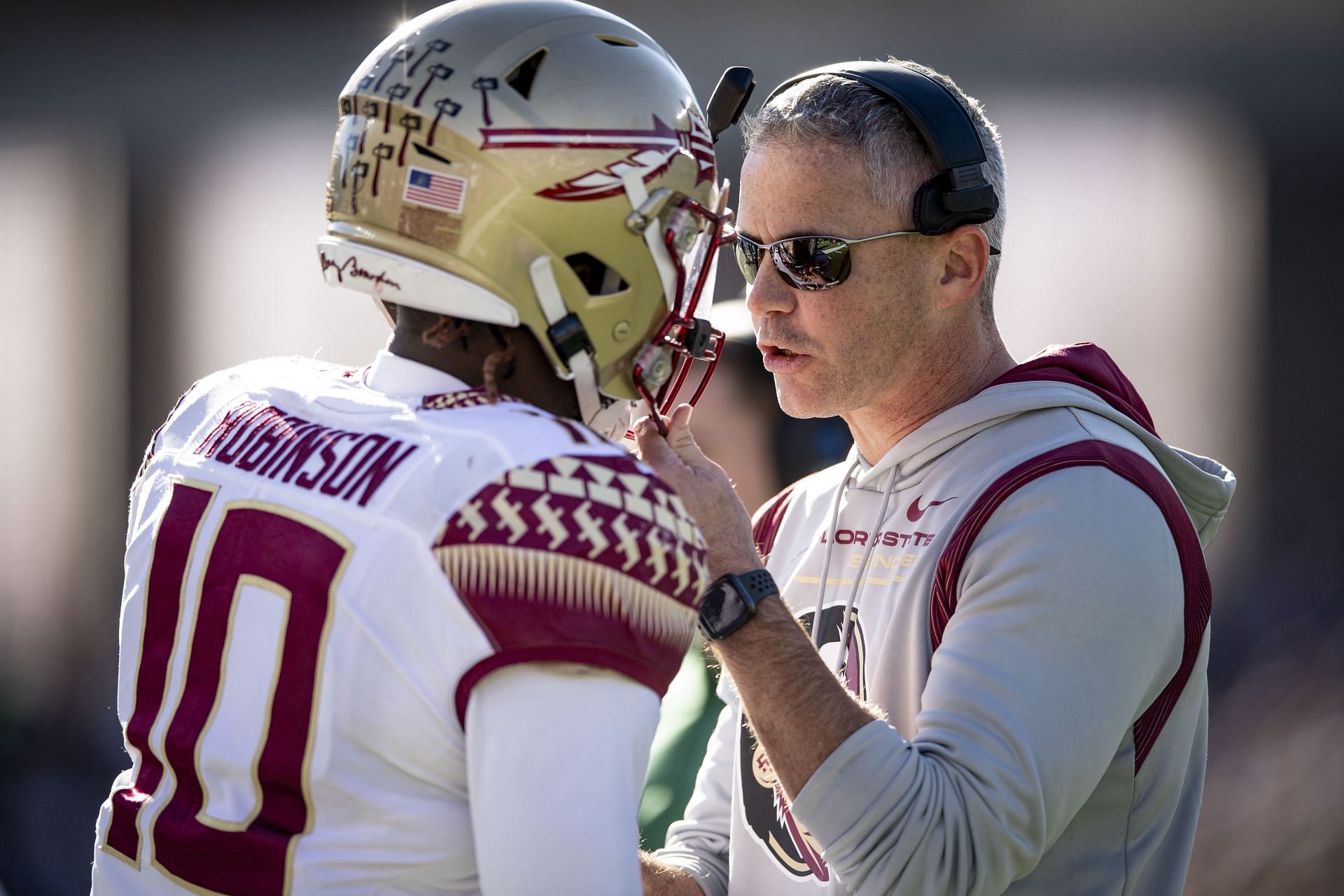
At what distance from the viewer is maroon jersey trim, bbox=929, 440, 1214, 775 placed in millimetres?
1687

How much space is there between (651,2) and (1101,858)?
3.46m

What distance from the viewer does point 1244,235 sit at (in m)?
3.88

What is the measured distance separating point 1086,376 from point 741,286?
2244 mm

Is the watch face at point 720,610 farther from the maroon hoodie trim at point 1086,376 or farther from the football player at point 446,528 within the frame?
the maroon hoodie trim at point 1086,376

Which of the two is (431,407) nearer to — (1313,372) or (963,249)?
(963,249)

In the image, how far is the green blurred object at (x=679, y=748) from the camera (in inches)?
107

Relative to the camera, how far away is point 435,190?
1281 mm

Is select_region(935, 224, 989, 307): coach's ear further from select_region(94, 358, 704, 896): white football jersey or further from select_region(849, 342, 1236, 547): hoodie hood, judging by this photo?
select_region(94, 358, 704, 896): white football jersey

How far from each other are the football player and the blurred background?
1.66 metres

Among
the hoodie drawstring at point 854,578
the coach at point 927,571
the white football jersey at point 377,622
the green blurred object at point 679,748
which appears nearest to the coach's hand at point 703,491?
the coach at point 927,571

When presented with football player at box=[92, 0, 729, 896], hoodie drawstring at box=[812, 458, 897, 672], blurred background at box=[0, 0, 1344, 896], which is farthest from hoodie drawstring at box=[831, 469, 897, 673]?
blurred background at box=[0, 0, 1344, 896]

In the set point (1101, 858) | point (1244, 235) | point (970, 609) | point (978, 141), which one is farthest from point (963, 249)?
point (1244, 235)

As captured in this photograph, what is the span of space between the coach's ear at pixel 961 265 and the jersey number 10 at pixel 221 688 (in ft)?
4.04

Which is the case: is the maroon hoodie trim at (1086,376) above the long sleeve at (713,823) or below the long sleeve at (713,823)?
above
